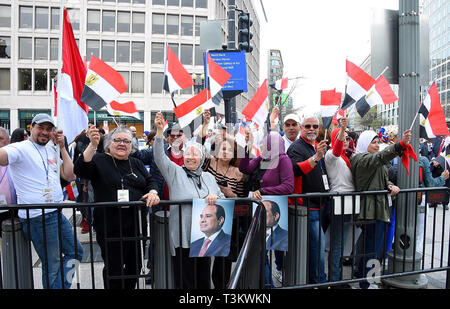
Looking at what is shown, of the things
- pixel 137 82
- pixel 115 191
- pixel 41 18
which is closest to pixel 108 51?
pixel 137 82

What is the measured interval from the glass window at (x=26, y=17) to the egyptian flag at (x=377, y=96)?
43.7 metres

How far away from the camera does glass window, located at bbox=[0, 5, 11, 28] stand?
127 feet

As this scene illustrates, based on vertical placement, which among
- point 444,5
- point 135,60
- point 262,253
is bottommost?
point 262,253

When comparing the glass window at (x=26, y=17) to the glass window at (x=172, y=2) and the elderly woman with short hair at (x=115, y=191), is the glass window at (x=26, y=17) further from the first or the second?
the elderly woman with short hair at (x=115, y=191)

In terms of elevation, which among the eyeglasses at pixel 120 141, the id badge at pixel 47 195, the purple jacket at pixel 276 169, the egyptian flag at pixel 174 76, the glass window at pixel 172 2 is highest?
the glass window at pixel 172 2

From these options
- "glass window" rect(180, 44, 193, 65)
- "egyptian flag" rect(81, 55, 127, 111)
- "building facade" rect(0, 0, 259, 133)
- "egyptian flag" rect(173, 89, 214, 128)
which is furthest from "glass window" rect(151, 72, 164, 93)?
"egyptian flag" rect(81, 55, 127, 111)

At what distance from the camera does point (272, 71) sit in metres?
103

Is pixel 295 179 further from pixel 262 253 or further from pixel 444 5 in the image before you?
pixel 444 5

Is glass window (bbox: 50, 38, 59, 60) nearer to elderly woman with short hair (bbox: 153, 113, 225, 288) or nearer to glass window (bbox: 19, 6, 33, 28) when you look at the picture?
glass window (bbox: 19, 6, 33, 28)

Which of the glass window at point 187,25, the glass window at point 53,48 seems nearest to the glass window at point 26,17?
the glass window at point 53,48

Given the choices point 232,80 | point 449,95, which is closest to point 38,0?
point 232,80

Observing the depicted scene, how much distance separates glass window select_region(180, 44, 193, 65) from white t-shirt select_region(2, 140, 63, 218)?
131 feet

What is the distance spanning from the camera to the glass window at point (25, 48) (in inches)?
1532
